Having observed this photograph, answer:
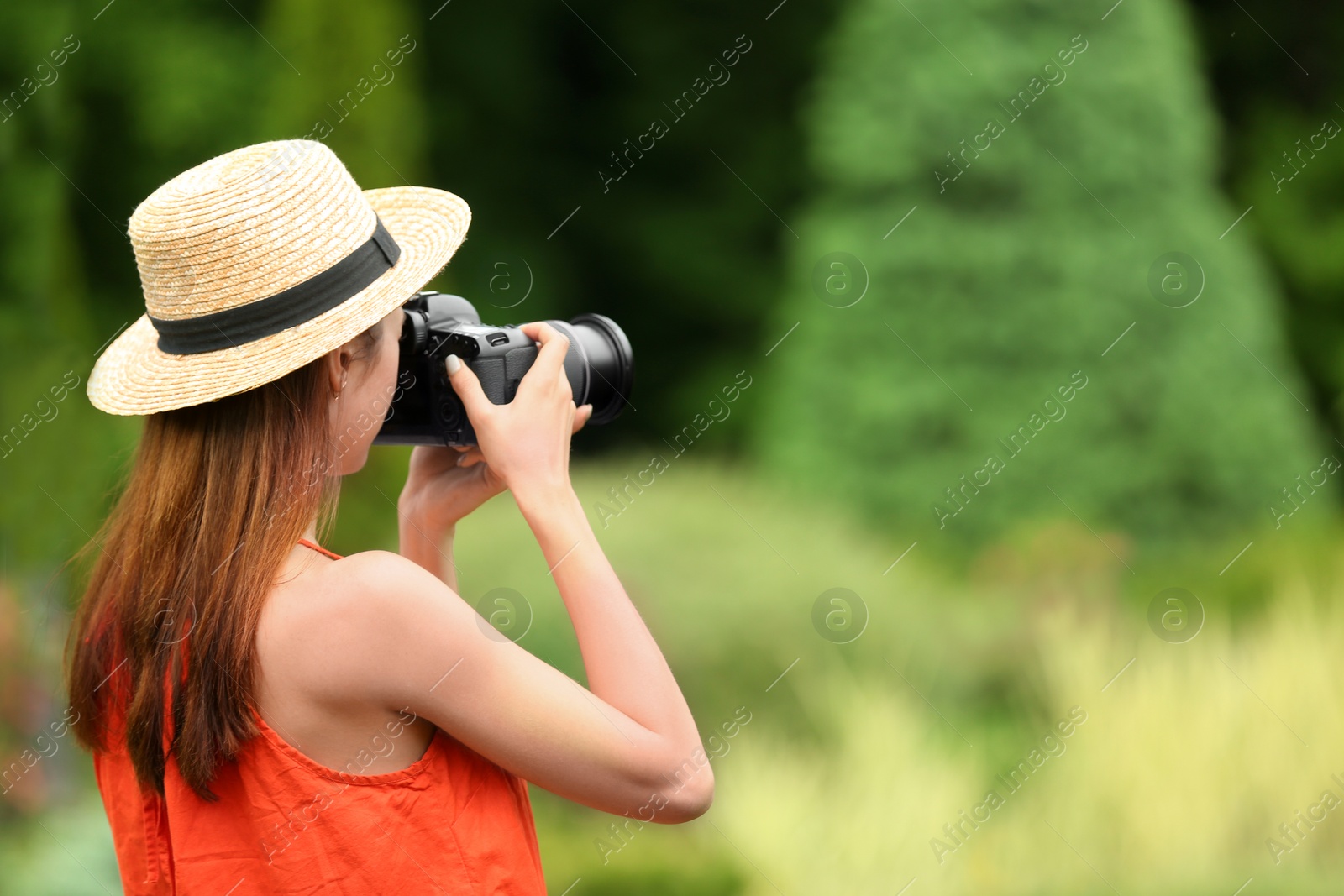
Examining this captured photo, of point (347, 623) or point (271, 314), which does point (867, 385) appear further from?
point (347, 623)

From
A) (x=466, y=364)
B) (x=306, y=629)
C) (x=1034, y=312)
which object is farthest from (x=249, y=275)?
(x=1034, y=312)

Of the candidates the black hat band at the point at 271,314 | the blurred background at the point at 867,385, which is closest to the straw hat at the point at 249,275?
the black hat band at the point at 271,314

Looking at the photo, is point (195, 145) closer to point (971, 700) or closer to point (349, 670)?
point (971, 700)

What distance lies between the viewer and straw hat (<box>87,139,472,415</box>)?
132 cm

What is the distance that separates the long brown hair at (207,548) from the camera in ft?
4.07

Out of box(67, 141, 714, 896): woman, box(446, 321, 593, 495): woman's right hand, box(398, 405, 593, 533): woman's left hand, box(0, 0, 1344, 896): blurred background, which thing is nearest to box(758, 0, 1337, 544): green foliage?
box(0, 0, 1344, 896): blurred background

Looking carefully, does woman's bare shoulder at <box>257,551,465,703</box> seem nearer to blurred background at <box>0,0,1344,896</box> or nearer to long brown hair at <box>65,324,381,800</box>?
long brown hair at <box>65,324,381,800</box>

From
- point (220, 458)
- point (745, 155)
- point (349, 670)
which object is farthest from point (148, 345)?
point (745, 155)

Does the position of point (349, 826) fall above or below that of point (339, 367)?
below

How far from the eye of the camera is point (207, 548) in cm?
127

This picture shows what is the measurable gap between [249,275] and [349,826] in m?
0.60

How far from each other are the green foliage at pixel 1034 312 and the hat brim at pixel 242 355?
545 cm

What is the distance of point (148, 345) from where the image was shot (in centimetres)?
149

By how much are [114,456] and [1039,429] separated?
555 cm
